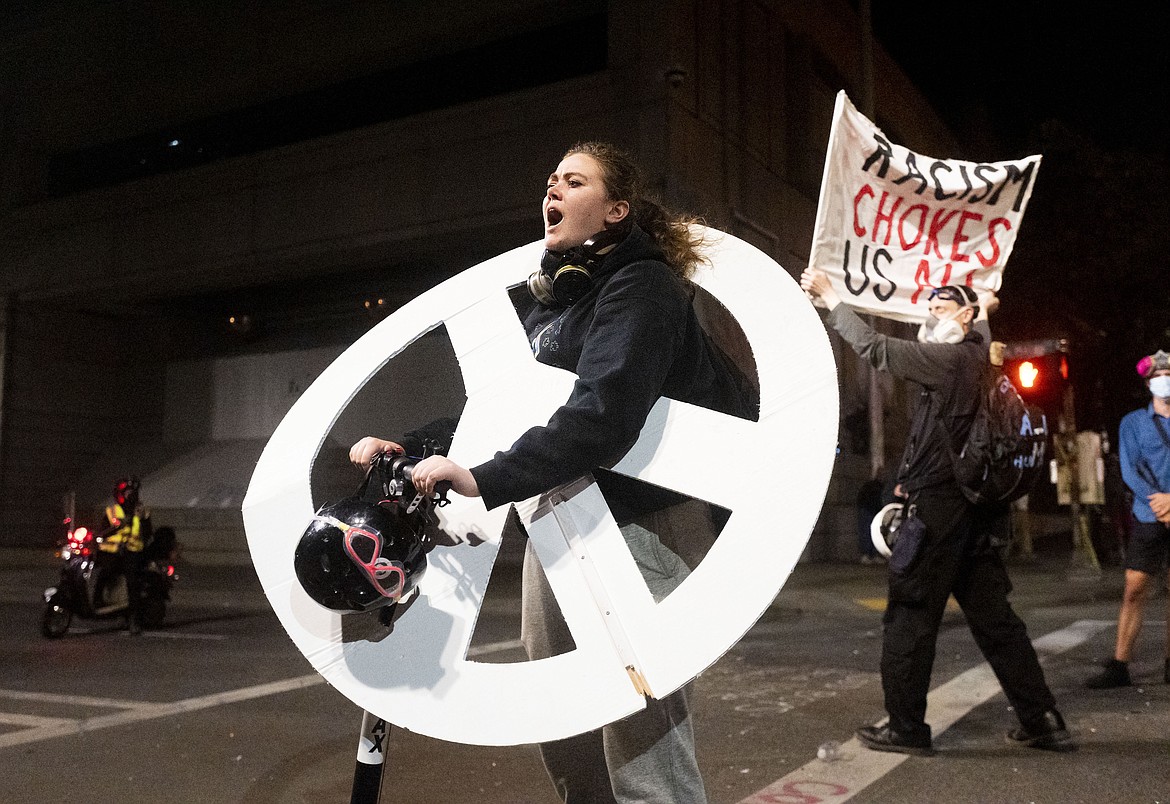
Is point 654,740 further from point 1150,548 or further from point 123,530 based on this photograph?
point 123,530

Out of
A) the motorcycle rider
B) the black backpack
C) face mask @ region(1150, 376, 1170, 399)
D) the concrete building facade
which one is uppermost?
the concrete building facade

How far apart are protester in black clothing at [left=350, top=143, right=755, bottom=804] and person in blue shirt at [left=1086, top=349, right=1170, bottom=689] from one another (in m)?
4.73

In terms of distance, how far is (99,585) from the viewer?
9.73 metres

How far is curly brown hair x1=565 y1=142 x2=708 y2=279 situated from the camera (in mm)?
2412

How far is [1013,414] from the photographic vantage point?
466 centimetres

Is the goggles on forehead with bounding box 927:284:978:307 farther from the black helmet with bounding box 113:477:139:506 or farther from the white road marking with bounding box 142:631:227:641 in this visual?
the black helmet with bounding box 113:477:139:506

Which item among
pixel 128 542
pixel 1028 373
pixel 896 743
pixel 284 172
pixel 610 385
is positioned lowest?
pixel 896 743

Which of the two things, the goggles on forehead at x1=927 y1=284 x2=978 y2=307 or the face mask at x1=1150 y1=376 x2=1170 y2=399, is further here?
the face mask at x1=1150 y1=376 x2=1170 y2=399

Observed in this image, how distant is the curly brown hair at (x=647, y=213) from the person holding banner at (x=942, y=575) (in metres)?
2.15

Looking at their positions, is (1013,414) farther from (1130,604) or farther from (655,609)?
(655,609)

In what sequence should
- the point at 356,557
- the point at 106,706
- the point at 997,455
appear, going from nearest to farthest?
the point at 356,557 → the point at 997,455 → the point at 106,706

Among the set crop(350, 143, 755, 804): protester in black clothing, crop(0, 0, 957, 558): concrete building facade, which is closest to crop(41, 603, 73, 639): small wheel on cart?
crop(0, 0, 957, 558): concrete building facade

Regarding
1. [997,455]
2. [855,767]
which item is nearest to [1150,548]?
[997,455]

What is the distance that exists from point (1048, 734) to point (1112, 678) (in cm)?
186
